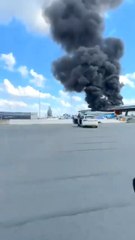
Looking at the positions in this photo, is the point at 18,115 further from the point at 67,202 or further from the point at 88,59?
the point at 67,202

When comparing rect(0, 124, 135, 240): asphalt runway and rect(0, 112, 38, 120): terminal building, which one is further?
rect(0, 112, 38, 120): terminal building

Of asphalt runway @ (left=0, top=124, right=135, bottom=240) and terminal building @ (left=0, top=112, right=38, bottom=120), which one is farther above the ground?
terminal building @ (left=0, top=112, right=38, bottom=120)

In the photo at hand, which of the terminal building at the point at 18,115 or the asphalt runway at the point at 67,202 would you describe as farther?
the terminal building at the point at 18,115

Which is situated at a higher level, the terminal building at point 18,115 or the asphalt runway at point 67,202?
the terminal building at point 18,115

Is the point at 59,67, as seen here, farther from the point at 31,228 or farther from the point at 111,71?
the point at 31,228

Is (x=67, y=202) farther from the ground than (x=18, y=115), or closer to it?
closer to it

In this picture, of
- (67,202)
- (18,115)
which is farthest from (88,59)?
(67,202)

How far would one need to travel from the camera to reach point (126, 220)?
3.20m

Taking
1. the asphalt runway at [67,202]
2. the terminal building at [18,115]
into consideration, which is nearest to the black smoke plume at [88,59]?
the terminal building at [18,115]

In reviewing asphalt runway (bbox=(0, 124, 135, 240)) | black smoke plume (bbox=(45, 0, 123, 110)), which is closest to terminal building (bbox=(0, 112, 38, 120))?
black smoke plume (bbox=(45, 0, 123, 110))

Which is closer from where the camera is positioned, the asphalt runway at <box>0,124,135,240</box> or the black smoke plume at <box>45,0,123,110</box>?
the asphalt runway at <box>0,124,135,240</box>

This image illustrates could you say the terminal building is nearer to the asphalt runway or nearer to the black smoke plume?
the black smoke plume

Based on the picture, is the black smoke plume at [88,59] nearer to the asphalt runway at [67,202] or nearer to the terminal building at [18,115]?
the terminal building at [18,115]

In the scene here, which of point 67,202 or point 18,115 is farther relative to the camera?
point 18,115
